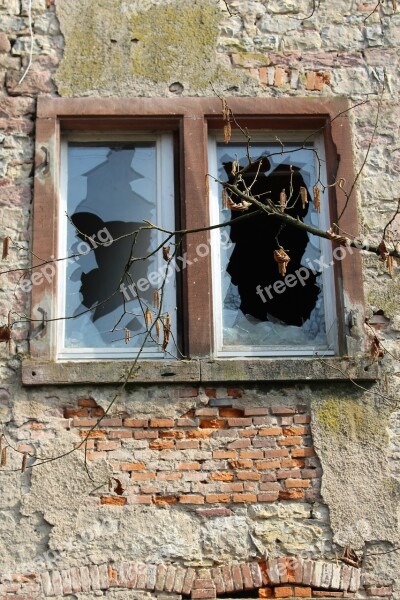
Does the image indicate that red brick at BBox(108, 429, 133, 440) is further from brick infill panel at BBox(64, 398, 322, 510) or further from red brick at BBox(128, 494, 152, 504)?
red brick at BBox(128, 494, 152, 504)

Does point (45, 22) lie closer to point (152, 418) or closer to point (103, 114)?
point (103, 114)

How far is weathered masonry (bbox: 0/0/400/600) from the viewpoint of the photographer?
5730 millimetres

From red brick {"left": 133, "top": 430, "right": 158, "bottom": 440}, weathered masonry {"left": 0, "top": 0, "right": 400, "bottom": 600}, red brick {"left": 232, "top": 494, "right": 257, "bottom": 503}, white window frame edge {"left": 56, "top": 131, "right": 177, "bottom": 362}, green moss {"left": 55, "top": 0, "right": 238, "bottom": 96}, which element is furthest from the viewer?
green moss {"left": 55, "top": 0, "right": 238, "bottom": 96}

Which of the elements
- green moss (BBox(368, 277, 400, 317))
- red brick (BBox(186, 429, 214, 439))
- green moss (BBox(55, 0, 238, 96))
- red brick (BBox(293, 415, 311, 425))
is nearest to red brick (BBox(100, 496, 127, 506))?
red brick (BBox(186, 429, 214, 439))

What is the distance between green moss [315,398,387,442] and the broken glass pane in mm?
1284

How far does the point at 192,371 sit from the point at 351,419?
3.35ft

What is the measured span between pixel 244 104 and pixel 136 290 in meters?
1.47

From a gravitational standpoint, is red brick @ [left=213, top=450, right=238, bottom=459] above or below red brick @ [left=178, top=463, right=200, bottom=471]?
above

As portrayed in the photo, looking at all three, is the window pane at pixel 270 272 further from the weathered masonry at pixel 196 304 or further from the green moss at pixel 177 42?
the green moss at pixel 177 42

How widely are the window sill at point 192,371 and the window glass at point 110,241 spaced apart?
28cm

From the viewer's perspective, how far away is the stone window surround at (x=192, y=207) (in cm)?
602

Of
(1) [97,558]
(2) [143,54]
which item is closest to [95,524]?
(1) [97,558]

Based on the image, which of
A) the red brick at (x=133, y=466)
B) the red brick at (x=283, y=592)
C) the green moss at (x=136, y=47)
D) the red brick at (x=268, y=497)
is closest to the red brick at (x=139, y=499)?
the red brick at (x=133, y=466)

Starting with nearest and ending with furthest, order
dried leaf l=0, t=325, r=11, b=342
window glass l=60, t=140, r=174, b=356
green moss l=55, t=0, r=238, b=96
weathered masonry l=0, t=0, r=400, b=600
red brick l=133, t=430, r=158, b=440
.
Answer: weathered masonry l=0, t=0, r=400, b=600, red brick l=133, t=430, r=158, b=440, dried leaf l=0, t=325, r=11, b=342, window glass l=60, t=140, r=174, b=356, green moss l=55, t=0, r=238, b=96
